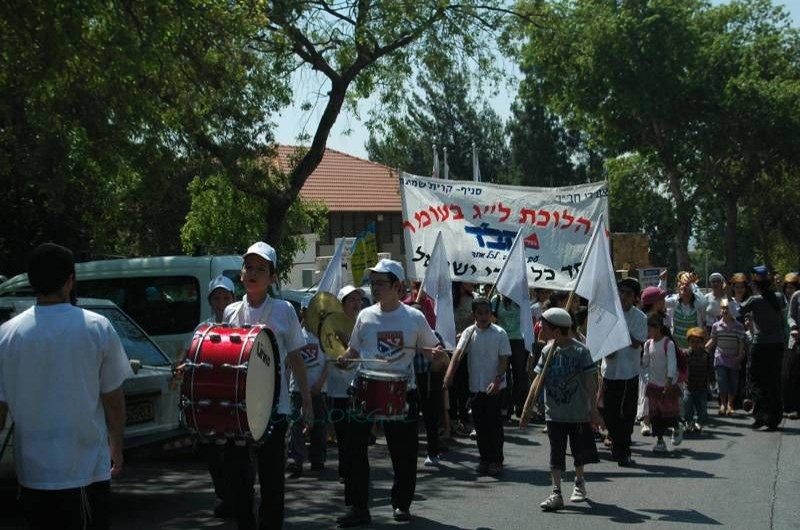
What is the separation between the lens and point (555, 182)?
77688mm

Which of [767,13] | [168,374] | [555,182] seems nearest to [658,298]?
[168,374]

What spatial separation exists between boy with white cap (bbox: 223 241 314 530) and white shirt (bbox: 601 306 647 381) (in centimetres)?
537

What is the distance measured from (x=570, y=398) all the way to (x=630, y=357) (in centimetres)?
268

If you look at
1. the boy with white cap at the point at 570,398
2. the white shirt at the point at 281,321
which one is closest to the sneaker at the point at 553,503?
the boy with white cap at the point at 570,398

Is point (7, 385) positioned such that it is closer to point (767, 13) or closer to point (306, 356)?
point (306, 356)

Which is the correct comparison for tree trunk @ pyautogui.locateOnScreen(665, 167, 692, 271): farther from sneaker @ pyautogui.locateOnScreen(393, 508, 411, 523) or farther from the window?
sneaker @ pyautogui.locateOnScreen(393, 508, 411, 523)

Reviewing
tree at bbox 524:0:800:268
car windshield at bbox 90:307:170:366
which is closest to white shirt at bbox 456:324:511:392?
car windshield at bbox 90:307:170:366

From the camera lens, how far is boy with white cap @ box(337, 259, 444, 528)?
28.9 ft

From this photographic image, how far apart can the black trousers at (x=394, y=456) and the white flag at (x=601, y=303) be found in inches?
92.3

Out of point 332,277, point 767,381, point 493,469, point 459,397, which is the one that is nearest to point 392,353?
point 493,469

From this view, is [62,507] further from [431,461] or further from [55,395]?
[431,461]

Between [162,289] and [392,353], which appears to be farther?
[162,289]

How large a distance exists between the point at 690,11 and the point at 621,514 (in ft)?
103

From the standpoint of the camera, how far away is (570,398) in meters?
9.58
